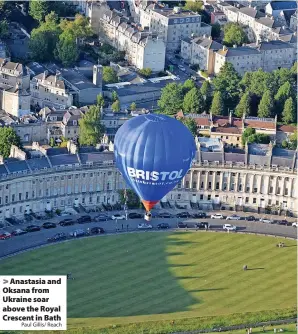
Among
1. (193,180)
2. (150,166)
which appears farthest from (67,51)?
(150,166)

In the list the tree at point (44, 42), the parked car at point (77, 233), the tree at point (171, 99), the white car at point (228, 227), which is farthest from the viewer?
the tree at point (44, 42)

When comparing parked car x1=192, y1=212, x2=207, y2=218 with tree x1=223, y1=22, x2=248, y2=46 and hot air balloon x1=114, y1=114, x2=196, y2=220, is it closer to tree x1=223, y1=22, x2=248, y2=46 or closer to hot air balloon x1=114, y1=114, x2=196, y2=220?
hot air balloon x1=114, y1=114, x2=196, y2=220

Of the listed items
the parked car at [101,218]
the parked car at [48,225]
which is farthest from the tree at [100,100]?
the parked car at [48,225]

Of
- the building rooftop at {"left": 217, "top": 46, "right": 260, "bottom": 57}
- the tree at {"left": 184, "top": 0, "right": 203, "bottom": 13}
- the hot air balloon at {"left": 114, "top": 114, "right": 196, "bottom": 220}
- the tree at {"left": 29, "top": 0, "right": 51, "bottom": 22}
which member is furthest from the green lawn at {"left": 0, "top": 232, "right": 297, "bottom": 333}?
the tree at {"left": 184, "top": 0, "right": 203, "bottom": 13}

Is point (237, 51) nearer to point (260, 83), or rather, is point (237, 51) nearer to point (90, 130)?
point (260, 83)

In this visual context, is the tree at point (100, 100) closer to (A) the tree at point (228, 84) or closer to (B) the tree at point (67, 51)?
(B) the tree at point (67, 51)

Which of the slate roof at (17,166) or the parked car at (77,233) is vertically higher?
the slate roof at (17,166)

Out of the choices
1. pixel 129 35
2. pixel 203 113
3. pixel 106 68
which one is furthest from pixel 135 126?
pixel 129 35

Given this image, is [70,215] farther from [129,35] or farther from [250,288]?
[129,35]
